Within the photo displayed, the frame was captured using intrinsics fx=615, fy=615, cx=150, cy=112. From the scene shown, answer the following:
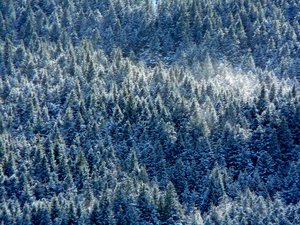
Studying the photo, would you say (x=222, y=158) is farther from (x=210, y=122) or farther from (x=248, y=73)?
(x=248, y=73)

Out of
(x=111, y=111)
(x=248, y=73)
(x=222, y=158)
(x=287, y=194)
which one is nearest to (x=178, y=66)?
(x=248, y=73)

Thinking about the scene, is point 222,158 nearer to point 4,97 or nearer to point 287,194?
point 287,194

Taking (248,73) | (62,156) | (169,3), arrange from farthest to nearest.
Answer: (169,3) → (248,73) → (62,156)

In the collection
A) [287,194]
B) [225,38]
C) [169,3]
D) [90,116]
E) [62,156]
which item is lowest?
[287,194]

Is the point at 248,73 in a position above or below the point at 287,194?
above

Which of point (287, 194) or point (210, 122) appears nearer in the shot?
point (287, 194)

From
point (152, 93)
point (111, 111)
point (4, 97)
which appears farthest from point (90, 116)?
point (4, 97)

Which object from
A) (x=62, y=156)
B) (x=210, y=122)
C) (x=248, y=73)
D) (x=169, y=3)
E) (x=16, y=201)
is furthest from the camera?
(x=169, y=3)
